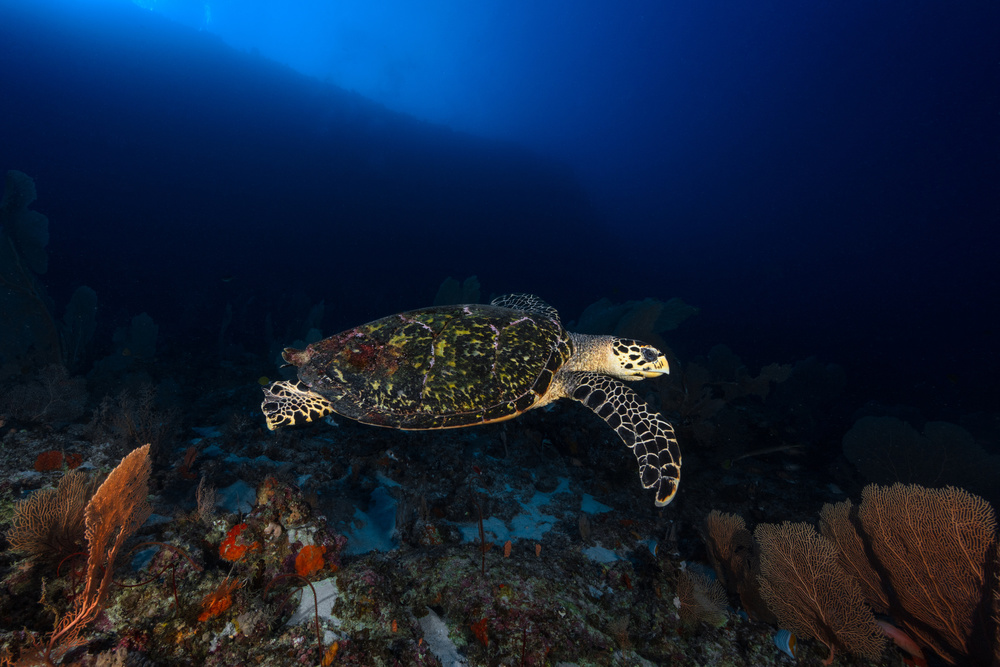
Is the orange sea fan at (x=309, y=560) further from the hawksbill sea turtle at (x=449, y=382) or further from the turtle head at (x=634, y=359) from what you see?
the turtle head at (x=634, y=359)

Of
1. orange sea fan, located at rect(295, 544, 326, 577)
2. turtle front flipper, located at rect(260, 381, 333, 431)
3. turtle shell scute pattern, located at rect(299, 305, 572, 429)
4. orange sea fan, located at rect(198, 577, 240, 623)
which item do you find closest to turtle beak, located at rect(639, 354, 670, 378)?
turtle shell scute pattern, located at rect(299, 305, 572, 429)

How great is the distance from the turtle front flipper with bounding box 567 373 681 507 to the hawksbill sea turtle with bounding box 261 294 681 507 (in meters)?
0.01

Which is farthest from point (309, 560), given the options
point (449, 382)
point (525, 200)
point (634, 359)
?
point (525, 200)

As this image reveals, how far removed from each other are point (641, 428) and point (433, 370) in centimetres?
235

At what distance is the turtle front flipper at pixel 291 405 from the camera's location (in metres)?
3.55

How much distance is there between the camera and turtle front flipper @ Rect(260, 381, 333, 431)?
3555 millimetres

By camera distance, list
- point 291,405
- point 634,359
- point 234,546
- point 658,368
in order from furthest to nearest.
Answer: point 634,359 < point 658,368 < point 291,405 < point 234,546

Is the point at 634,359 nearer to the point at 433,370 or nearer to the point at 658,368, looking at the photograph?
the point at 658,368

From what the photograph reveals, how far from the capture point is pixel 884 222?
5538 centimetres

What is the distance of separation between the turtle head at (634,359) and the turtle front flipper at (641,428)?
43cm

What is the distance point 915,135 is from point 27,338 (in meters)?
86.7

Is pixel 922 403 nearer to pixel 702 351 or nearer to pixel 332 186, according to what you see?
pixel 702 351

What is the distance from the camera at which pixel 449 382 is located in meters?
3.48

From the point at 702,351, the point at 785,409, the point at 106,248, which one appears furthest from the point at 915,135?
the point at 106,248
